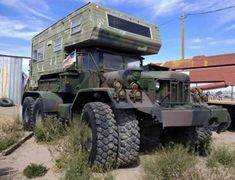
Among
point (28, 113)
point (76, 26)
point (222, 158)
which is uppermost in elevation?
point (76, 26)

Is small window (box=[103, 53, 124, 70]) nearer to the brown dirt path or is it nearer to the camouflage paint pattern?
the camouflage paint pattern

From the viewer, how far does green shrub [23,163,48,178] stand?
6152 mm

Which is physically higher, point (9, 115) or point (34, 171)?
point (9, 115)

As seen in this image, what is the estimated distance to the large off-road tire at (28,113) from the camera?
10930 millimetres

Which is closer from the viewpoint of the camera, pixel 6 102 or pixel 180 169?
pixel 180 169

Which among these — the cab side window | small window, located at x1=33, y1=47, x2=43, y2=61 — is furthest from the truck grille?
small window, located at x1=33, y1=47, x2=43, y2=61

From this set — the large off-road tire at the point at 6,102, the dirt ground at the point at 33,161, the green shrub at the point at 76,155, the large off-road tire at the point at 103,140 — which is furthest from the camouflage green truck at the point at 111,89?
the large off-road tire at the point at 6,102

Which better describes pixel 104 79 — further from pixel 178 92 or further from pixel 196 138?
pixel 196 138

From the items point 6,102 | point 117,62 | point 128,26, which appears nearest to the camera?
point 117,62

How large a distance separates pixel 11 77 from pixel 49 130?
15028 millimetres

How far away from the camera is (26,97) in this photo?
12.0m

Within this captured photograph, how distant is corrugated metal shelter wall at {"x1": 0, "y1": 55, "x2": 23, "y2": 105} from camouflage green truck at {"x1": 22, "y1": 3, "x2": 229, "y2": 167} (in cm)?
1081

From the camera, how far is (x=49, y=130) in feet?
28.7

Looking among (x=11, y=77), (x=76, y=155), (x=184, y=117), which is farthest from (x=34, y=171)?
(x=11, y=77)
